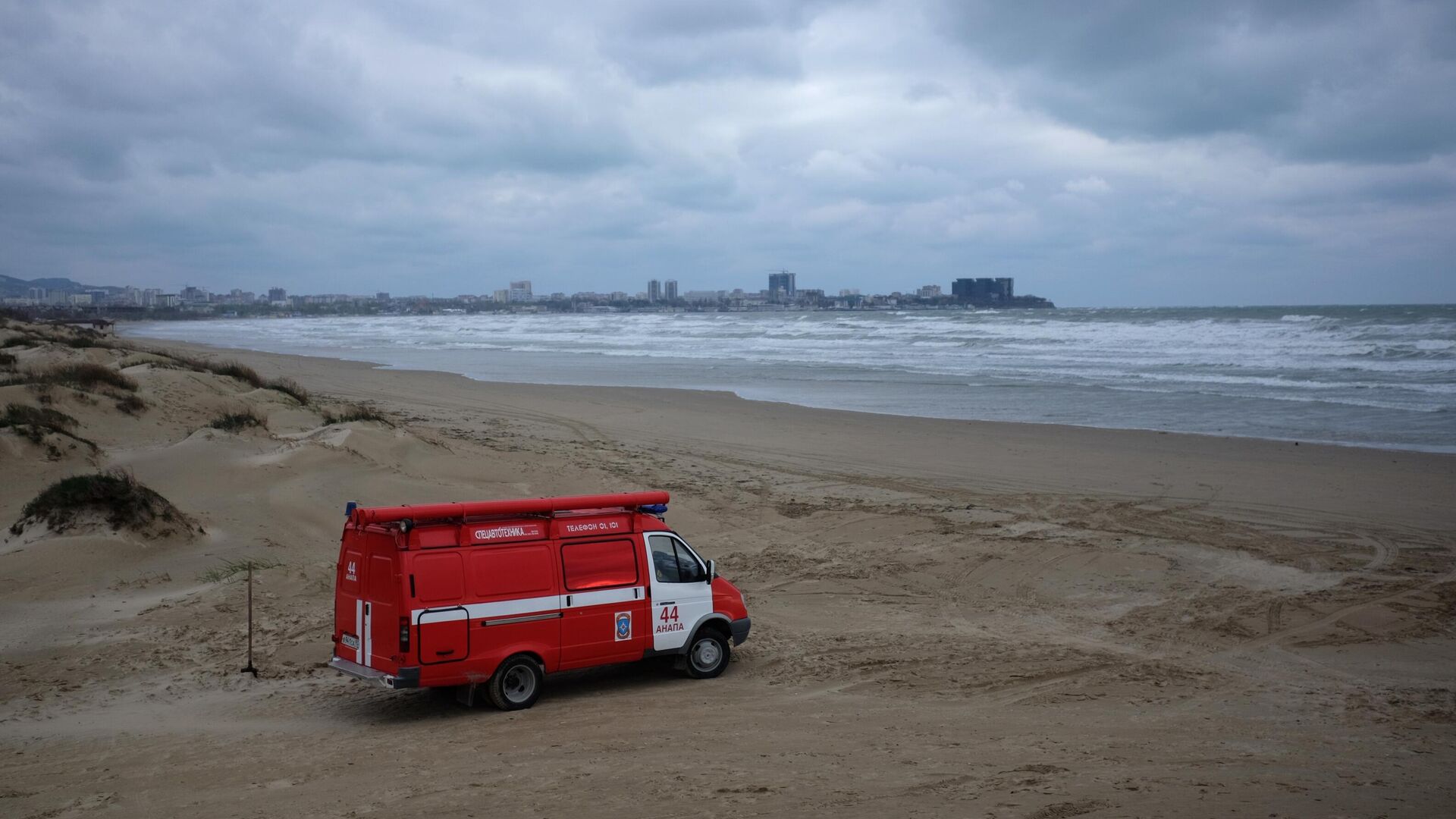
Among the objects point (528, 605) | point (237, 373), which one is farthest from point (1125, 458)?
point (237, 373)

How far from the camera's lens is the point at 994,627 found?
12.5 m

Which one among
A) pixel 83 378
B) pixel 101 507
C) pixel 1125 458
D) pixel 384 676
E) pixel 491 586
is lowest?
pixel 384 676

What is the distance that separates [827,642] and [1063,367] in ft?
121

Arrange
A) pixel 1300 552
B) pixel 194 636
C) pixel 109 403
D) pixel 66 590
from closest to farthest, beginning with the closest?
pixel 194 636 → pixel 66 590 → pixel 1300 552 → pixel 109 403

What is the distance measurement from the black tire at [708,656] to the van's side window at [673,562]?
0.57 meters

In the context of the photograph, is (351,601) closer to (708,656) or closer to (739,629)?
(708,656)

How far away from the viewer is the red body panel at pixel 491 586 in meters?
9.06

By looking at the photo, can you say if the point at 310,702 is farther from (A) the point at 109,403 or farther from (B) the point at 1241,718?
(A) the point at 109,403

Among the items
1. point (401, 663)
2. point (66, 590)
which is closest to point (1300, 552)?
point (401, 663)

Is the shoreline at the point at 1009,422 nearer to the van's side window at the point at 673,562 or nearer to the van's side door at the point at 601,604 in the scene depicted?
the van's side window at the point at 673,562

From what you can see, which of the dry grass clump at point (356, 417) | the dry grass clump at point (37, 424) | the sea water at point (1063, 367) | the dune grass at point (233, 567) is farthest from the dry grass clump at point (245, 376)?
the dune grass at point (233, 567)

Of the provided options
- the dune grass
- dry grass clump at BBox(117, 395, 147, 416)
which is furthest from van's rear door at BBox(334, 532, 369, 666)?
dry grass clump at BBox(117, 395, 147, 416)

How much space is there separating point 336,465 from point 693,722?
Result: 12.3 m

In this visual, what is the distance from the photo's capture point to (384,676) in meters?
9.05
